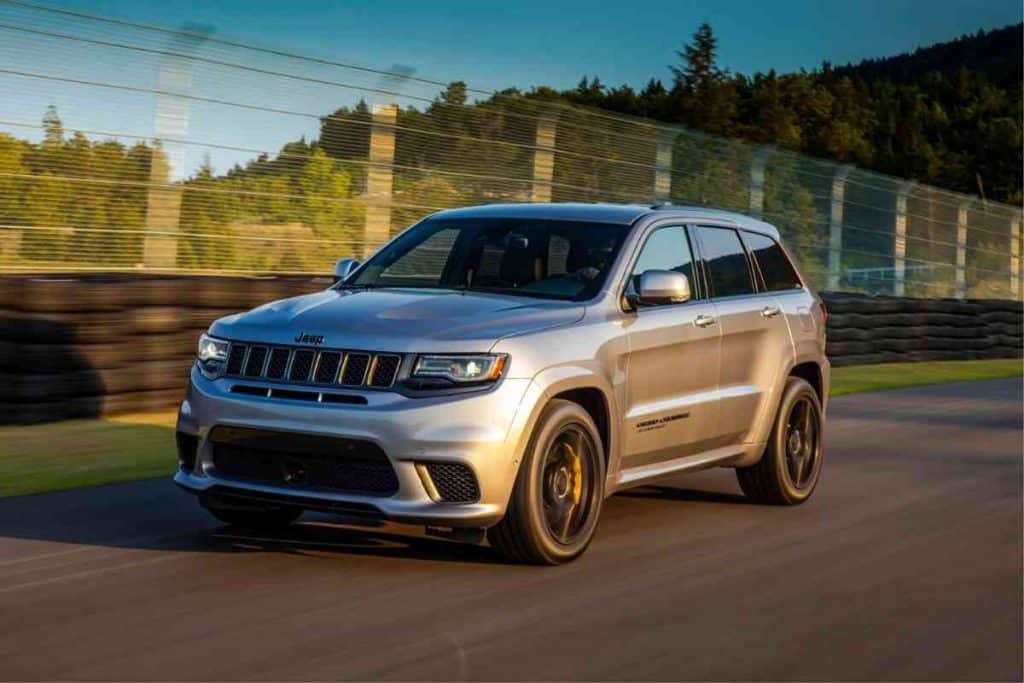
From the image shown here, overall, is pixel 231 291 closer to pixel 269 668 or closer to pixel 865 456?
pixel 865 456

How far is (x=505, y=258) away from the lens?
8.65 meters

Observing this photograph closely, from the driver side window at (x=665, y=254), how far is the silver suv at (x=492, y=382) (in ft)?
0.05

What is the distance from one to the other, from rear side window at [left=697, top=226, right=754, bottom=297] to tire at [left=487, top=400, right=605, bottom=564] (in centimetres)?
185

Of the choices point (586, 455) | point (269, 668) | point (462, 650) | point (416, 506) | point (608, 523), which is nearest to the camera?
point (269, 668)

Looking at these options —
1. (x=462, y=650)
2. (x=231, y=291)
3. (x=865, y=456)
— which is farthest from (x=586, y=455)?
(x=231, y=291)

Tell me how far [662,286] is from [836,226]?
19.4 m

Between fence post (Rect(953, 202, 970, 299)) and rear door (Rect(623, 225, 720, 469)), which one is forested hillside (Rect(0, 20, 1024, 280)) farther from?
rear door (Rect(623, 225, 720, 469))

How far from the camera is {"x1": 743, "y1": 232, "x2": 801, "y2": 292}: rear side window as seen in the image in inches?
398

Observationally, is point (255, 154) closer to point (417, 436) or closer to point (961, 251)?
point (417, 436)

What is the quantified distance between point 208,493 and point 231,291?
→ 237 inches

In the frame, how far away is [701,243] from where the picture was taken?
9430 millimetres

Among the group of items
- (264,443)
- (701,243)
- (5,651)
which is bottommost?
(5,651)

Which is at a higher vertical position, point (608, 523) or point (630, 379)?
point (630, 379)

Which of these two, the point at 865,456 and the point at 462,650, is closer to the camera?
the point at 462,650
